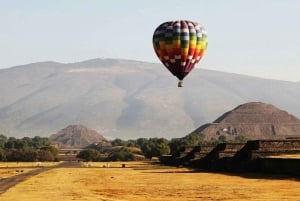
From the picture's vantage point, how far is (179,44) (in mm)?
90438

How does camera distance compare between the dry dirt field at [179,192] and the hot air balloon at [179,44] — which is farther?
the hot air balloon at [179,44]

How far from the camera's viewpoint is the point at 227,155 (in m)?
94.0

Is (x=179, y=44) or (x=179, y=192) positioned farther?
(x=179, y=44)

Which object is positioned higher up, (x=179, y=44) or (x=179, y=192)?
(x=179, y=44)

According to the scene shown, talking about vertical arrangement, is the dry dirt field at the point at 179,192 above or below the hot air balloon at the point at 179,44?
below

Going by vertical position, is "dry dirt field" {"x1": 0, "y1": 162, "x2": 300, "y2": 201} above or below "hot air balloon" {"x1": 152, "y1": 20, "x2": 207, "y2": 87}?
below

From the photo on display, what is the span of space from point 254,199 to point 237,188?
31.6ft

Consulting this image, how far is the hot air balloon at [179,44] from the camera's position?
9069 cm

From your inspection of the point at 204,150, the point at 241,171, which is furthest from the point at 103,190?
the point at 204,150

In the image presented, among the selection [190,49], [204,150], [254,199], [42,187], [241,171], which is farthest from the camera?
A: [204,150]

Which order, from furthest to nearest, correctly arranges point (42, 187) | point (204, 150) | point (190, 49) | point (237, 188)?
point (204, 150), point (190, 49), point (42, 187), point (237, 188)

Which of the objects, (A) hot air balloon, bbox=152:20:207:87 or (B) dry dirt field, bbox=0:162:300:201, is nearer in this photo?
(B) dry dirt field, bbox=0:162:300:201

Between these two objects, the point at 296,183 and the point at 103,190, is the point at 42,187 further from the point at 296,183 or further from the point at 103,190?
the point at 296,183

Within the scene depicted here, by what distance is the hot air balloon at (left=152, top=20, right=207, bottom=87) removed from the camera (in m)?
90.7
